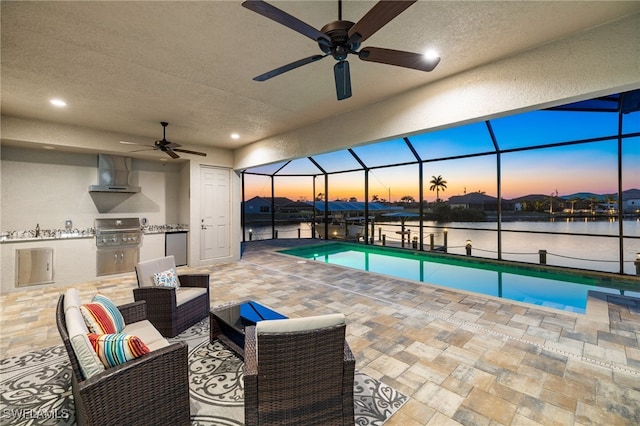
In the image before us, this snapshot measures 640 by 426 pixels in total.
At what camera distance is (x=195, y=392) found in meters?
2.04

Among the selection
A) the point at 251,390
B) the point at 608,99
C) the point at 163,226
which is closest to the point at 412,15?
the point at 251,390

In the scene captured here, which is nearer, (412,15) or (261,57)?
(412,15)

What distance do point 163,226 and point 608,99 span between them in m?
9.09

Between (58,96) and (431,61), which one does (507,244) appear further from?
(58,96)

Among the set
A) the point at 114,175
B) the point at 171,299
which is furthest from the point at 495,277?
the point at 114,175

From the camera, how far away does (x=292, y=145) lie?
5.31 meters

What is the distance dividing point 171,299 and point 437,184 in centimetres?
730

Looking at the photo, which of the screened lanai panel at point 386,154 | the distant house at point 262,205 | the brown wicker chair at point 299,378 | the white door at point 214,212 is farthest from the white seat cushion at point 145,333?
the distant house at point 262,205

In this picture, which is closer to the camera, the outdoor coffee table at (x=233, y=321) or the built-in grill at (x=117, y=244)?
the outdoor coffee table at (x=233, y=321)

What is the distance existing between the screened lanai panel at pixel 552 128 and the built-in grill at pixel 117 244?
8.09 m

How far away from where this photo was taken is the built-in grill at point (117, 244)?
5.36 meters

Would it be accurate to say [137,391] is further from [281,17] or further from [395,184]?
[395,184]

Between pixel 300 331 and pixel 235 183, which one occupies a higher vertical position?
pixel 235 183

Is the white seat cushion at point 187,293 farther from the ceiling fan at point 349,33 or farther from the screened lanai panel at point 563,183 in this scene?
the screened lanai panel at point 563,183
